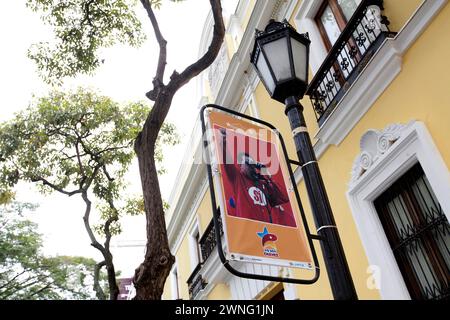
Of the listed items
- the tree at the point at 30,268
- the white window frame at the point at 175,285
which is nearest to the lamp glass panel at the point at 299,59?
the white window frame at the point at 175,285

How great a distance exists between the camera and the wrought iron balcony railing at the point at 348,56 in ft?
15.2

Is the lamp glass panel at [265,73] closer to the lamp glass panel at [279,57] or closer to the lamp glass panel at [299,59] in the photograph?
the lamp glass panel at [279,57]

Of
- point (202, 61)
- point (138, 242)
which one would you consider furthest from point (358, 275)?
point (138, 242)

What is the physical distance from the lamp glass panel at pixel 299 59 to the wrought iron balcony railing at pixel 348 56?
2.20 metres

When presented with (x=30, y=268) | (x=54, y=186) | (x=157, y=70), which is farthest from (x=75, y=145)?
(x=30, y=268)

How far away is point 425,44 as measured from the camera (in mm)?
4094

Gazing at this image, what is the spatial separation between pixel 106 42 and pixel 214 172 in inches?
220

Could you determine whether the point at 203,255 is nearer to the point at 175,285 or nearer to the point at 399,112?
the point at 175,285

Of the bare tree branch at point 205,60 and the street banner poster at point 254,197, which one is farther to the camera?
the bare tree branch at point 205,60

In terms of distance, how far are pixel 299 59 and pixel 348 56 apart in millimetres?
2784

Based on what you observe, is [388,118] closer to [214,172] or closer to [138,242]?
[214,172]

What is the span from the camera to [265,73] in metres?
2.78

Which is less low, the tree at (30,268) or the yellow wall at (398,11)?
the tree at (30,268)

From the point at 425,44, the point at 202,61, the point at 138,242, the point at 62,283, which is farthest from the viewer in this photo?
the point at 138,242
